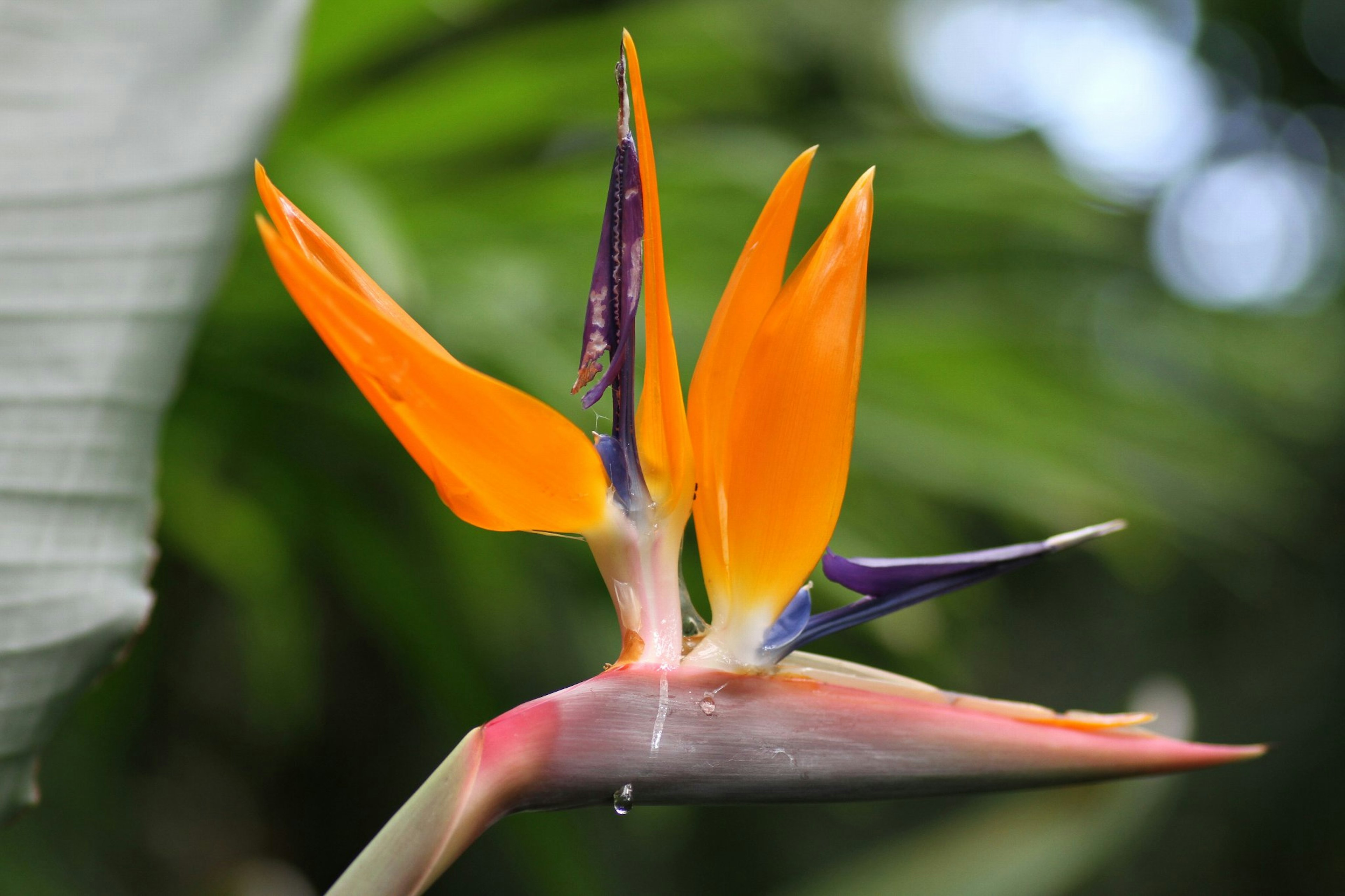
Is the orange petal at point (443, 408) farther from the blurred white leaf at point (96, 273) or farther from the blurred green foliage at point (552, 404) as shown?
the blurred green foliage at point (552, 404)

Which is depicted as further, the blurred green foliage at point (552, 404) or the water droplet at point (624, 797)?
the blurred green foliage at point (552, 404)

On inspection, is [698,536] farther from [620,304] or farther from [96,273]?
[96,273]

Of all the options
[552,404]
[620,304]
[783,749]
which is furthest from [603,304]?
[552,404]

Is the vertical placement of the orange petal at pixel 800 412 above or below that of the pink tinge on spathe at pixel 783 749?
above

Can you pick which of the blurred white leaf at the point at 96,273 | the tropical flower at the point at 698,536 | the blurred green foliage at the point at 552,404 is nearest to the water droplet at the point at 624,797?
the tropical flower at the point at 698,536

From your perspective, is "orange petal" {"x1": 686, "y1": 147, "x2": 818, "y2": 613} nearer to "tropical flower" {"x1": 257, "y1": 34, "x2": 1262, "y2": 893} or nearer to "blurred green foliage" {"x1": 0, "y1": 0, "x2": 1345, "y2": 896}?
"tropical flower" {"x1": 257, "y1": 34, "x2": 1262, "y2": 893}

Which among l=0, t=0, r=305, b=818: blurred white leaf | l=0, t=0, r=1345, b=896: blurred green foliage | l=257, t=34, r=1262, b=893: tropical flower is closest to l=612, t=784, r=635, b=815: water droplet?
l=257, t=34, r=1262, b=893: tropical flower
